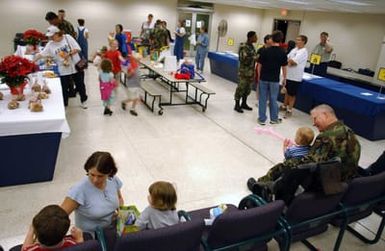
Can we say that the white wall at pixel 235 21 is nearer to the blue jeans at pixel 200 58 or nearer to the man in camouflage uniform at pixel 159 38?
the blue jeans at pixel 200 58

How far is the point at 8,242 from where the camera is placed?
2.39 meters

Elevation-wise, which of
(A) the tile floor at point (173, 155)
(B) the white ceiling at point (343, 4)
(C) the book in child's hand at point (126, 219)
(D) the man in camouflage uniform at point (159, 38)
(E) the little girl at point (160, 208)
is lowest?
(A) the tile floor at point (173, 155)

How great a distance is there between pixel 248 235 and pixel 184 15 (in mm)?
12144

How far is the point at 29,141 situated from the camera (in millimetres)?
2912

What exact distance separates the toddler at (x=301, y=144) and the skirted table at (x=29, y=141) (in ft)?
6.69

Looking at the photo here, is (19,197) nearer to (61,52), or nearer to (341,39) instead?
(61,52)

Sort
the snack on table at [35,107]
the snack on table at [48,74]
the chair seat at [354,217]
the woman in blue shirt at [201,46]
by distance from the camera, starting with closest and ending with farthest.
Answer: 1. the chair seat at [354,217]
2. the snack on table at [35,107]
3. the snack on table at [48,74]
4. the woman in blue shirt at [201,46]

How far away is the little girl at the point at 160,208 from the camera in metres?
1.79

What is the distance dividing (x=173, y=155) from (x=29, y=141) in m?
1.72

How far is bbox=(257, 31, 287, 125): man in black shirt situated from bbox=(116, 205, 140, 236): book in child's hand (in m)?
3.86

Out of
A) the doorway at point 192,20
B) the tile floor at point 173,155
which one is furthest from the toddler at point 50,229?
the doorway at point 192,20

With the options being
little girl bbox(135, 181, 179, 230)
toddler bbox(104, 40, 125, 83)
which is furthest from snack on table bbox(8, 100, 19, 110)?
toddler bbox(104, 40, 125, 83)

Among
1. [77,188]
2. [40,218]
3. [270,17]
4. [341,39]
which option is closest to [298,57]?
[77,188]

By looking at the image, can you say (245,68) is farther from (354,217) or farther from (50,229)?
Answer: (50,229)
